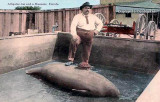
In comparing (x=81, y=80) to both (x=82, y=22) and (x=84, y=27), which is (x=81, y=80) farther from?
(x=82, y=22)

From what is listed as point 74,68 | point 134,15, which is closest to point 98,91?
point 74,68

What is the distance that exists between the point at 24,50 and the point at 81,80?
9.81ft

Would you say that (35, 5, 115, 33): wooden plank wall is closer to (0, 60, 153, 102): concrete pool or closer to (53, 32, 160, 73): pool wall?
(53, 32, 160, 73): pool wall

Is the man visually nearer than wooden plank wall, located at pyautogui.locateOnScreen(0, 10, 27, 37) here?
Yes

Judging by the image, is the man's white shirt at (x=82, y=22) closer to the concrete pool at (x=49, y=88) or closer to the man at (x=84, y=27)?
the man at (x=84, y=27)

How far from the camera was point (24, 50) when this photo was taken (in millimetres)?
7652

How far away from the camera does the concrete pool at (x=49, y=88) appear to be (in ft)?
17.0

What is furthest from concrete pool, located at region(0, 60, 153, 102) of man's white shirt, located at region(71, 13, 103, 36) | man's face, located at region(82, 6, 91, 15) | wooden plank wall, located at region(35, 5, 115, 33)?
wooden plank wall, located at region(35, 5, 115, 33)

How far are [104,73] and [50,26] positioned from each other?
4.27 m

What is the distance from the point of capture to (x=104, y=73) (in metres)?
7.29

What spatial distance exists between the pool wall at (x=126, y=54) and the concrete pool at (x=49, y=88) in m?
0.29

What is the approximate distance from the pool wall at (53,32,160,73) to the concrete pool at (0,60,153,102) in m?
0.29

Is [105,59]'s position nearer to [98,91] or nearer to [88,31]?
[88,31]

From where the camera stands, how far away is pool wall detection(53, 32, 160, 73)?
703 cm
